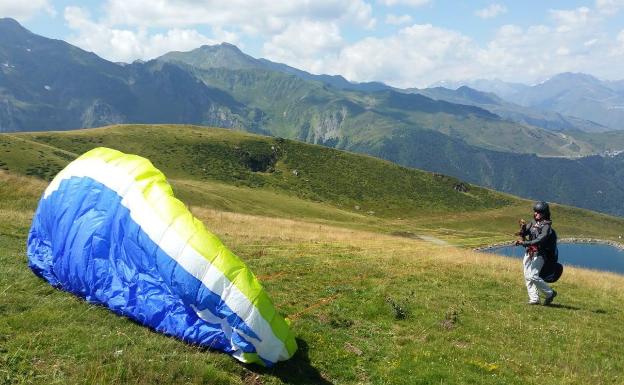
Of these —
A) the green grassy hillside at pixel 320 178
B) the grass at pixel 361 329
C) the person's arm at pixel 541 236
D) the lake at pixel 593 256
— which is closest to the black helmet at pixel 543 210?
the person's arm at pixel 541 236

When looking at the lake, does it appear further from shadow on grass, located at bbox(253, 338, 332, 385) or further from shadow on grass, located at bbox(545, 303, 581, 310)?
shadow on grass, located at bbox(253, 338, 332, 385)

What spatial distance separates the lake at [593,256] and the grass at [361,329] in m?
98.7

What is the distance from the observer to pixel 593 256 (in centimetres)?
12706

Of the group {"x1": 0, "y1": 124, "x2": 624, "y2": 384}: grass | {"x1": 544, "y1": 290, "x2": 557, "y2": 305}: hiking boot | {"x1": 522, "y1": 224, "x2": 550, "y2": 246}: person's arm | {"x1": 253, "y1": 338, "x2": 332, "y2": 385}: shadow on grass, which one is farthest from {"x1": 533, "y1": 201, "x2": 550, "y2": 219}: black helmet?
{"x1": 253, "y1": 338, "x2": 332, "y2": 385}: shadow on grass

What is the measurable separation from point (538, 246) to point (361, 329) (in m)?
7.98

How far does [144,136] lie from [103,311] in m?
157

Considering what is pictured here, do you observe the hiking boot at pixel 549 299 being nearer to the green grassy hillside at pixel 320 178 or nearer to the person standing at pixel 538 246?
the person standing at pixel 538 246

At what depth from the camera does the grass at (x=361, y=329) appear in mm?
9102

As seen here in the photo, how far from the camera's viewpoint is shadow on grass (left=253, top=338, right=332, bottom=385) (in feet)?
33.3

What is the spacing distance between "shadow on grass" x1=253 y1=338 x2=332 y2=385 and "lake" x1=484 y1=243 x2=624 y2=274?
367 feet

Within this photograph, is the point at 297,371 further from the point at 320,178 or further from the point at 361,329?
the point at 320,178

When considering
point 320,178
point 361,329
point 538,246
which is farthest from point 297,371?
point 320,178

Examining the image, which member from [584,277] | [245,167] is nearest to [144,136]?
[245,167]

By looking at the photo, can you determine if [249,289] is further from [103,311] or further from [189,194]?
[189,194]
